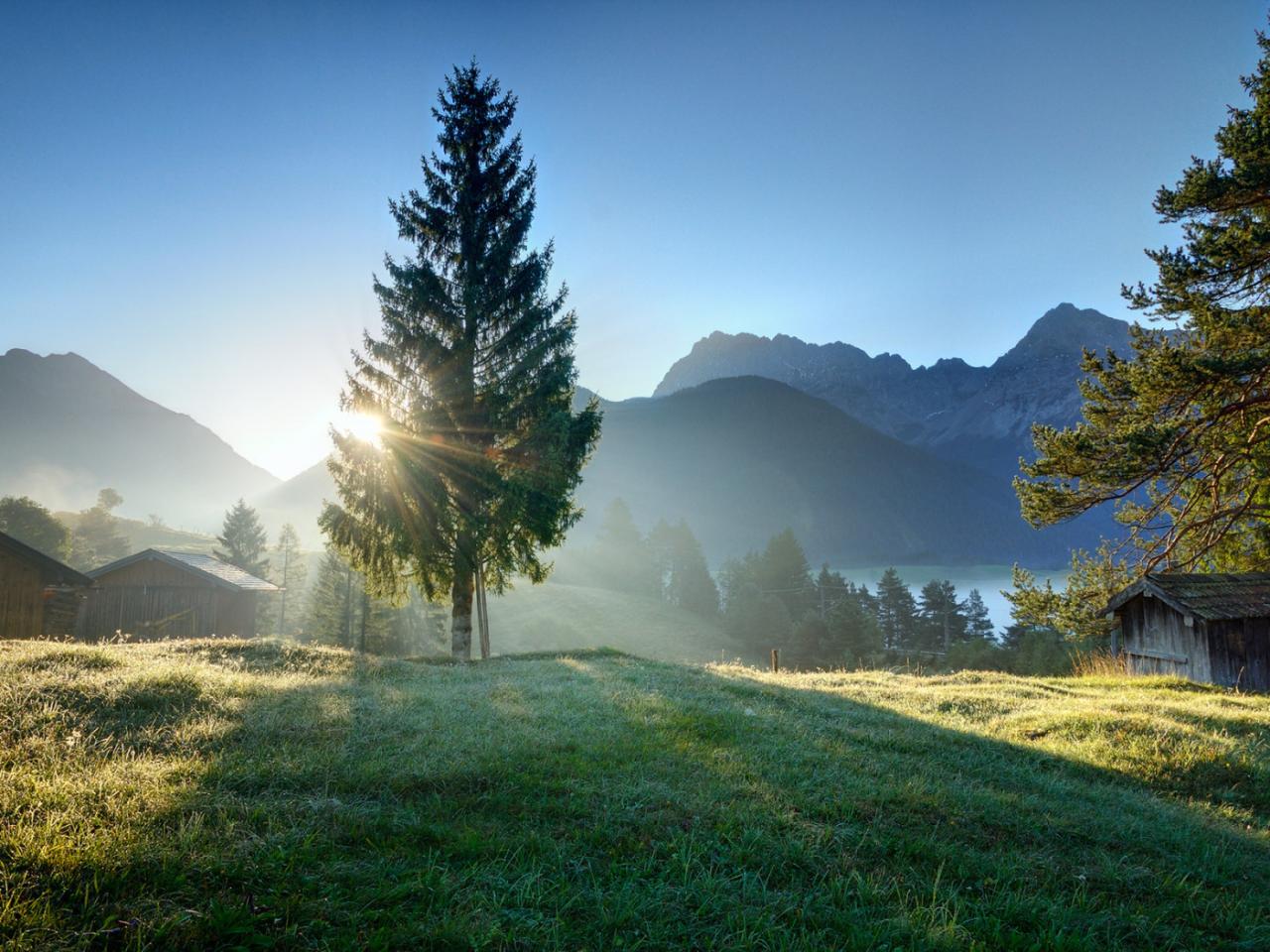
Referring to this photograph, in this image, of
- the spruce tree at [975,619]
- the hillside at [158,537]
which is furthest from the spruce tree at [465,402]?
the hillside at [158,537]

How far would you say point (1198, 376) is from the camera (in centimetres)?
1348

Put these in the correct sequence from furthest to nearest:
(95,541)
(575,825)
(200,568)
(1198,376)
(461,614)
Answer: (95,541) < (200,568) < (461,614) < (1198,376) < (575,825)

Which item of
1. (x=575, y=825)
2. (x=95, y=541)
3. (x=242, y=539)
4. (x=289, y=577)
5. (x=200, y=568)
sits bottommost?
(x=289, y=577)

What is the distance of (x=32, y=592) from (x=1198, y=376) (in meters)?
40.4

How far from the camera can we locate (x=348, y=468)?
16516mm

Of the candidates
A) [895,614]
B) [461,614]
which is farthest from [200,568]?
[895,614]

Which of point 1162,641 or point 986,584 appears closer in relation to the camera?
point 1162,641

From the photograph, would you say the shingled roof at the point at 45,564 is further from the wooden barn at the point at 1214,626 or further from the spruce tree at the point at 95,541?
the wooden barn at the point at 1214,626

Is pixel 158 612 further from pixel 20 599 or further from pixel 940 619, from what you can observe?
pixel 940 619

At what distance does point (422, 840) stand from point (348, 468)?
566 inches

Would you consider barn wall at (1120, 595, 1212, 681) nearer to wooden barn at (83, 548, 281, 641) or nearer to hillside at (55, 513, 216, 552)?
wooden barn at (83, 548, 281, 641)

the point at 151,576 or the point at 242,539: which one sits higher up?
the point at 242,539

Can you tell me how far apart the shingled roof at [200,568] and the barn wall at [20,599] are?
4355 millimetres

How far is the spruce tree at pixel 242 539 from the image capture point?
5531 centimetres
